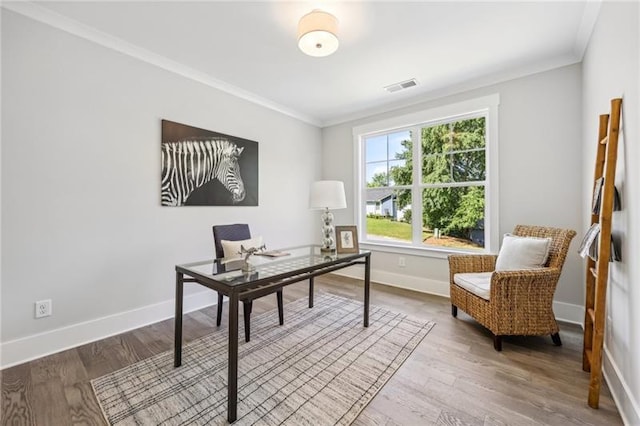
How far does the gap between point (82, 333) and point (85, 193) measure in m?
1.12

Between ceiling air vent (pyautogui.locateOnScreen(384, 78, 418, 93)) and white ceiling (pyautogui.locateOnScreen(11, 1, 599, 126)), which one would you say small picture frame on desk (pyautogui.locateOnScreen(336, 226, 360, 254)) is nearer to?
white ceiling (pyautogui.locateOnScreen(11, 1, 599, 126))

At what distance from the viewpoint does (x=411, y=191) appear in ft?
12.1

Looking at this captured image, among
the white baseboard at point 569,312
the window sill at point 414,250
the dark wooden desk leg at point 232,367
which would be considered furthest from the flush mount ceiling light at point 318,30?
the white baseboard at point 569,312

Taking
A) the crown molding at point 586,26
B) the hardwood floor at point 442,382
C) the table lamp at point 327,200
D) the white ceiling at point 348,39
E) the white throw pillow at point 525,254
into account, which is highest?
the white ceiling at point 348,39

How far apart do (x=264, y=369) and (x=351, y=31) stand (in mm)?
2642

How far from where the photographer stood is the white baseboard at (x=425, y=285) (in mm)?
2543

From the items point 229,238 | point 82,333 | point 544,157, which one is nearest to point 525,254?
point 544,157

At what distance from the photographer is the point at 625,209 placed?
4.84ft

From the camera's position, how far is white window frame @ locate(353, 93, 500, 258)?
2979 mm

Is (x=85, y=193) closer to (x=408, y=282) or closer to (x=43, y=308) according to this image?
(x=43, y=308)

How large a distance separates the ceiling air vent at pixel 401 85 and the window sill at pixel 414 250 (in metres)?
2.01

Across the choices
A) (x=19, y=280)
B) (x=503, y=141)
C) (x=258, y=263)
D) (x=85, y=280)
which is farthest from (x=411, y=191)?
(x=19, y=280)

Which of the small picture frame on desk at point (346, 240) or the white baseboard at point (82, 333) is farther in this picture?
the small picture frame on desk at point (346, 240)

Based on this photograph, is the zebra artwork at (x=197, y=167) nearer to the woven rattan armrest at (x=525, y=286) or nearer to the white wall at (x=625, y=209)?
the woven rattan armrest at (x=525, y=286)
